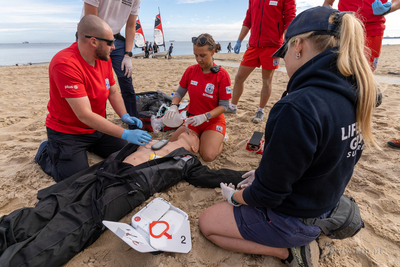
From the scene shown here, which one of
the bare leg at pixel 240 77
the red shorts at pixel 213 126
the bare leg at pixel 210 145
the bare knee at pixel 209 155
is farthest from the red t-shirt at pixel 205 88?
the bare leg at pixel 240 77

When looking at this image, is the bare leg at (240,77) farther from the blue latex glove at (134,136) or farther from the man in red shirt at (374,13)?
the blue latex glove at (134,136)

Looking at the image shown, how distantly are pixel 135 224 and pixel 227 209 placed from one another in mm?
670

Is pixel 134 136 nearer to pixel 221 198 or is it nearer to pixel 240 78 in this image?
pixel 221 198

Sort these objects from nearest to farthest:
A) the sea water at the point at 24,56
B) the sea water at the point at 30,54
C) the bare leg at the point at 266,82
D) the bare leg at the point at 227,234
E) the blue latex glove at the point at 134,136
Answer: the bare leg at the point at 227,234 < the blue latex glove at the point at 134,136 < the bare leg at the point at 266,82 < the sea water at the point at 24,56 < the sea water at the point at 30,54

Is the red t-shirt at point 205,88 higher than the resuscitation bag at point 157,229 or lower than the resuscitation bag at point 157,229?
higher

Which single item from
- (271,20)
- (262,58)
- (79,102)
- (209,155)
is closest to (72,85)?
(79,102)

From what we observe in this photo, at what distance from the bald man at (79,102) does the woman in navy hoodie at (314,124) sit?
1.42m

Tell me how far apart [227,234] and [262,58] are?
281 cm

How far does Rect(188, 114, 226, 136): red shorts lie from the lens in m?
2.81

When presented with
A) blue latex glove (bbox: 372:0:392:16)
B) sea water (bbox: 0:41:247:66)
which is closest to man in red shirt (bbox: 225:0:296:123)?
blue latex glove (bbox: 372:0:392:16)

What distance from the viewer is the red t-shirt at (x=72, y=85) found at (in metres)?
1.95

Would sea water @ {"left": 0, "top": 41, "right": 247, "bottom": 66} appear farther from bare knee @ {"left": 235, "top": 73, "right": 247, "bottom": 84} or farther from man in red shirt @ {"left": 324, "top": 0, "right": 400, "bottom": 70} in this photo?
man in red shirt @ {"left": 324, "top": 0, "right": 400, "bottom": 70}

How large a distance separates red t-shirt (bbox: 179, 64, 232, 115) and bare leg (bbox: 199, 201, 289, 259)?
5.27ft

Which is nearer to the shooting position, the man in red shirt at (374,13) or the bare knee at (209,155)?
the man in red shirt at (374,13)
